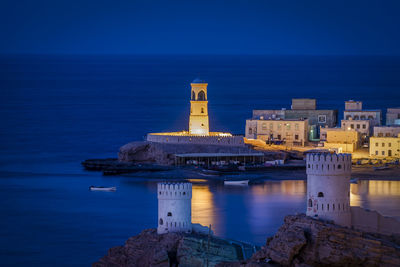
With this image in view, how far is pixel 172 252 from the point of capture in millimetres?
34562

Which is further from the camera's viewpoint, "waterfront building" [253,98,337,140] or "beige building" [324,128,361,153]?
"waterfront building" [253,98,337,140]

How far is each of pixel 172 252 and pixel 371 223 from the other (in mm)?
6062

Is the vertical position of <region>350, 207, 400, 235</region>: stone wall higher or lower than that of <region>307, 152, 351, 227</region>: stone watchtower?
lower

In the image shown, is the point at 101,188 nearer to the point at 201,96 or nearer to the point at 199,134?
the point at 199,134

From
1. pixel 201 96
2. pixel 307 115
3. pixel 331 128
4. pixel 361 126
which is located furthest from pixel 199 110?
pixel 307 115

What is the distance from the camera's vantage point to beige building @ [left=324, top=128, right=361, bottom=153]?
71.7 meters

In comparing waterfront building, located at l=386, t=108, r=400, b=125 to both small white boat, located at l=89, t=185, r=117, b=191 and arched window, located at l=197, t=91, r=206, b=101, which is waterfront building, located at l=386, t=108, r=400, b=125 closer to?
arched window, located at l=197, t=91, r=206, b=101

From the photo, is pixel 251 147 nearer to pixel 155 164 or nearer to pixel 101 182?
pixel 155 164

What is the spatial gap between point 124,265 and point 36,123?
6859 cm

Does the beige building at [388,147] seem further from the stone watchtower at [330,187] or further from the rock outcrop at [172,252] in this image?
the stone watchtower at [330,187]

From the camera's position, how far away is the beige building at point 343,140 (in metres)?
71.7

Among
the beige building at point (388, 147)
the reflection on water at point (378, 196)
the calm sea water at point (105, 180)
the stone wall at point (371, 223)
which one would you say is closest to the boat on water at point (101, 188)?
the calm sea water at point (105, 180)

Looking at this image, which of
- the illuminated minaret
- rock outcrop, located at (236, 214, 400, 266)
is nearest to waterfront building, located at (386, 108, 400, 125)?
the illuminated minaret

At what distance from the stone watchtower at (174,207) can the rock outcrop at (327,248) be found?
5.75m
